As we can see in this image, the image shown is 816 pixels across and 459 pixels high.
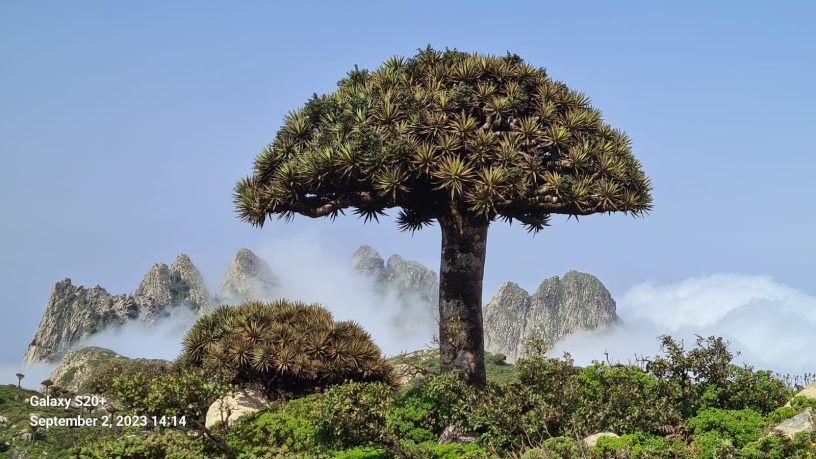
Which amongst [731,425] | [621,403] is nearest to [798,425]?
[731,425]

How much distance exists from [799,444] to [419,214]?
1198 centimetres

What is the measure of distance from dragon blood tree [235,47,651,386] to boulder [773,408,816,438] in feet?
23.2

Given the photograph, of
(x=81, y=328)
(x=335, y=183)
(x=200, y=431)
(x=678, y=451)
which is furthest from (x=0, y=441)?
(x=81, y=328)

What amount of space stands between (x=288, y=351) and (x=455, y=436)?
7152 millimetres

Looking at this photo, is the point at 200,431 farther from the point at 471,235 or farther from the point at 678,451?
the point at 678,451

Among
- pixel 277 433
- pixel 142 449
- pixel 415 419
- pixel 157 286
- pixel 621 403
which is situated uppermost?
pixel 157 286

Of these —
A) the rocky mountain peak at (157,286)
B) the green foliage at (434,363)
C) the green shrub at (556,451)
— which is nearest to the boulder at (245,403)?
the green shrub at (556,451)

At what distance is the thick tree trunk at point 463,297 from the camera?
21.0 meters

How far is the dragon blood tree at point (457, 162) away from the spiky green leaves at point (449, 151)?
4cm

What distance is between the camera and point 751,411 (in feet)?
59.0

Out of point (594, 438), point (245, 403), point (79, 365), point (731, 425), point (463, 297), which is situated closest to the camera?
point (594, 438)

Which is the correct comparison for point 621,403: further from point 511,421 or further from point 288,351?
point 288,351

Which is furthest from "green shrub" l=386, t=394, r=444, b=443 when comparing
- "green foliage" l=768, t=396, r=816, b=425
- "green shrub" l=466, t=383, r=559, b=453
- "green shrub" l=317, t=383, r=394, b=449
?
"green foliage" l=768, t=396, r=816, b=425

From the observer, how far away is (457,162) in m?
19.9
